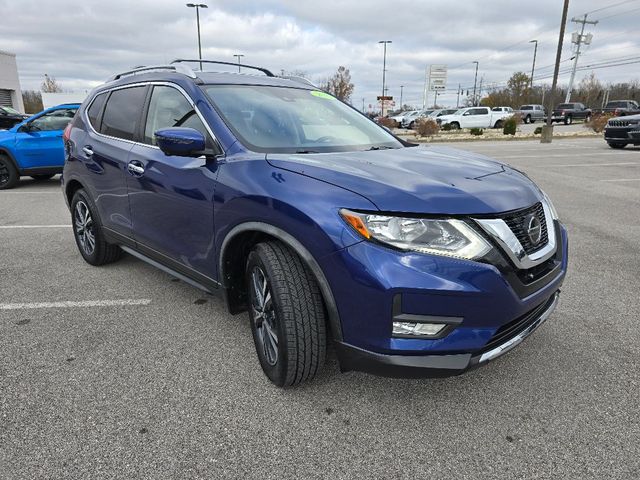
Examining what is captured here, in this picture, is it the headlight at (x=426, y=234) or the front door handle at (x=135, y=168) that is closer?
the headlight at (x=426, y=234)

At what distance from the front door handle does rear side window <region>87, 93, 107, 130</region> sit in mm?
1020

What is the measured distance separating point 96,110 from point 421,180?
11.3 feet

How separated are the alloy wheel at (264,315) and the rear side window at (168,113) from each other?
37.0 inches

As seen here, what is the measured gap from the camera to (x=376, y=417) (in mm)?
2377

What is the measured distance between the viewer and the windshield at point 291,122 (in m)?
2.88

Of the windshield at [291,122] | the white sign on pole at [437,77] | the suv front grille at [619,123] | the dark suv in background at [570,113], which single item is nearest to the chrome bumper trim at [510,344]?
the windshield at [291,122]

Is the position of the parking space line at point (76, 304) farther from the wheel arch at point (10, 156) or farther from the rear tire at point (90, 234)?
the wheel arch at point (10, 156)

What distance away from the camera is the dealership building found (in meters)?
40.6

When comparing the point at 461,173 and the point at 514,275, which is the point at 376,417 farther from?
the point at 461,173

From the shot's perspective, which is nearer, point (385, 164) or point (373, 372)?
point (373, 372)

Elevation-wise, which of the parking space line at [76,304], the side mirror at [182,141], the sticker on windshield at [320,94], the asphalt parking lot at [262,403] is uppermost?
the sticker on windshield at [320,94]

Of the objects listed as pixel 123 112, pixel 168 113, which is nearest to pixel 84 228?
pixel 123 112

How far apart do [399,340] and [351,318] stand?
236 millimetres

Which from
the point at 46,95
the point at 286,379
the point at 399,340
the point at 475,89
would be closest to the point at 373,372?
the point at 399,340
